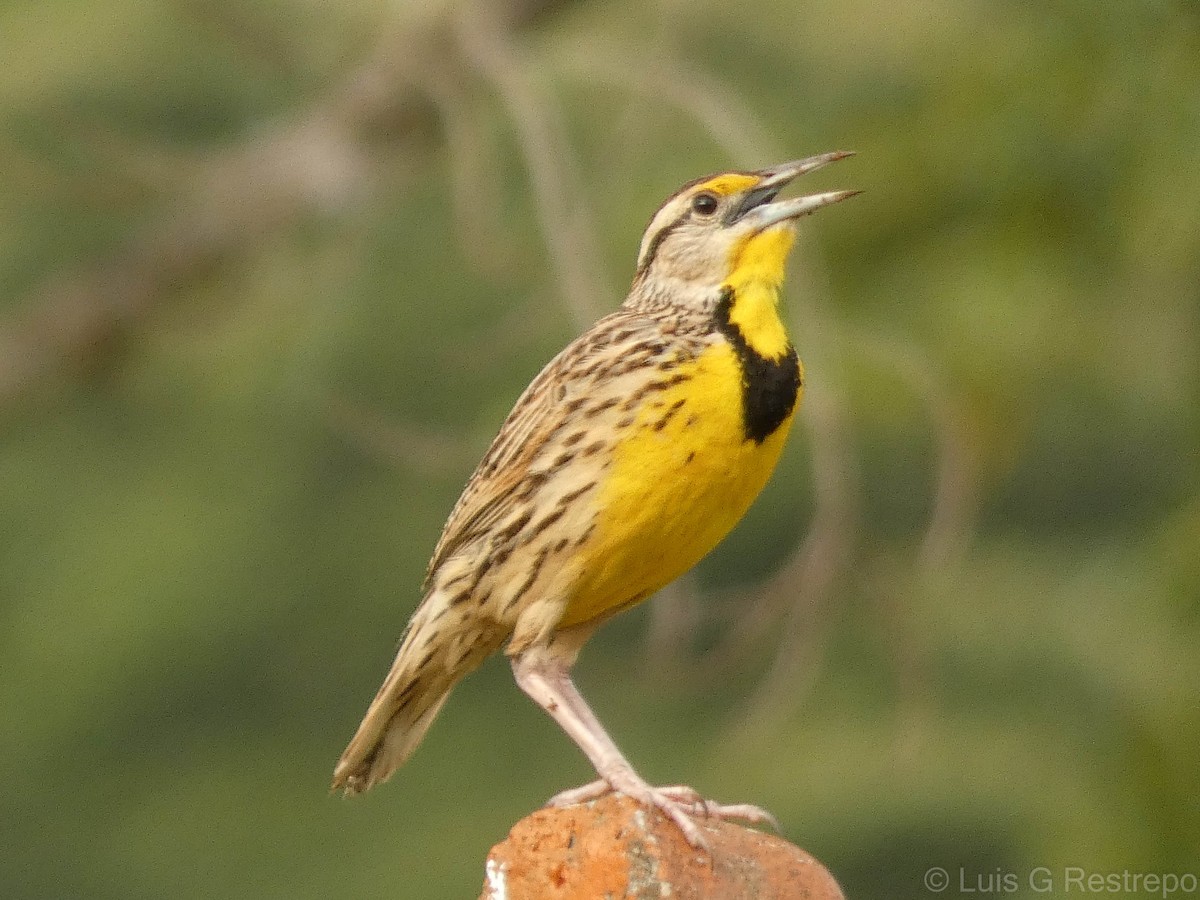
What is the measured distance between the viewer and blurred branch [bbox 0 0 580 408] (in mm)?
10125

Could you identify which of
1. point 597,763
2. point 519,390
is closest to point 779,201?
point 597,763

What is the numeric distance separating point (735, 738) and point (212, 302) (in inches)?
198

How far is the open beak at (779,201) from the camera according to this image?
4.70 metres

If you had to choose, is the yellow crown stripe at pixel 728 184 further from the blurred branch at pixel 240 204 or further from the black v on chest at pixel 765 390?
the blurred branch at pixel 240 204

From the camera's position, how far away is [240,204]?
10.5 metres

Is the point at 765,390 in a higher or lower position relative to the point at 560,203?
lower

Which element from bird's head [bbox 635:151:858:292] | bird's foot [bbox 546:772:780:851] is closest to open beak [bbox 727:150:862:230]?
bird's head [bbox 635:151:858:292]

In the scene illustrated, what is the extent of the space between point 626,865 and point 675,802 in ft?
0.86

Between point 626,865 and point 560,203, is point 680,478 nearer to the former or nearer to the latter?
point 626,865

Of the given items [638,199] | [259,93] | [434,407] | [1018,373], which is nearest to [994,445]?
[1018,373]

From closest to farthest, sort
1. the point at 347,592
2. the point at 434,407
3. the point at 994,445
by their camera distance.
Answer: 1. the point at 994,445
2. the point at 434,407
3. the point at 347,592

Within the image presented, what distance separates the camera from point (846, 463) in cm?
653

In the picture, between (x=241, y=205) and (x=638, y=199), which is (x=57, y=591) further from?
(x=638, y=199)

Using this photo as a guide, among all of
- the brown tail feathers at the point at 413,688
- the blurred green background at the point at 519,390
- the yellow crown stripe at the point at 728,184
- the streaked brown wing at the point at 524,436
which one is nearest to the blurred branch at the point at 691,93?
the blurred green background at the point at 519,390
